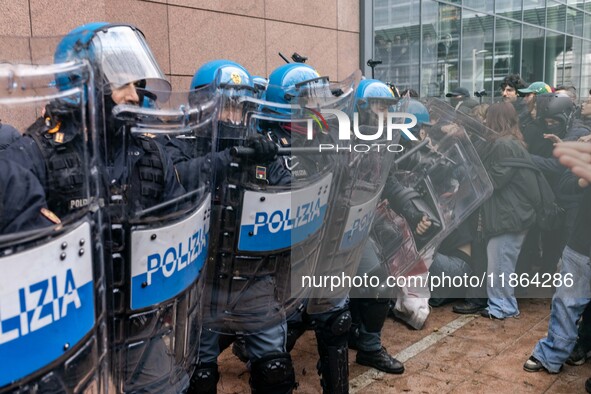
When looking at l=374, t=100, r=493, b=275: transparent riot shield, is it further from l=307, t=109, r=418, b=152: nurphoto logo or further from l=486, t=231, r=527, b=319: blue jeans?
l=486, t=231, r=527, b=319: blue jeans

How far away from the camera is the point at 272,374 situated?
9.78 feet

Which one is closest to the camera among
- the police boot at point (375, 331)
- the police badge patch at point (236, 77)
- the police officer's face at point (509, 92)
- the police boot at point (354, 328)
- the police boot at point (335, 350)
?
the police boot at point (335, 350)

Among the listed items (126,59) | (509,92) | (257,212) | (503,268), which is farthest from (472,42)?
(126,59)

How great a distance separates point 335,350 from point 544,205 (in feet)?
8.57

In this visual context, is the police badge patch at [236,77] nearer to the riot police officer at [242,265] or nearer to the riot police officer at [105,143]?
the riot police officer at [242,265]

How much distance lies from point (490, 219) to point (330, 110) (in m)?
2.96

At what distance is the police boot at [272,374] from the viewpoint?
2986 mm

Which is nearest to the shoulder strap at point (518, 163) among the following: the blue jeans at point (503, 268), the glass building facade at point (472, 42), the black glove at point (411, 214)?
the blue jeans at point (503, 268)

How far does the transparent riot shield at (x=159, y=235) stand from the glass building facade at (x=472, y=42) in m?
8.19

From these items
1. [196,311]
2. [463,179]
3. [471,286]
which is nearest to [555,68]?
[471,286]

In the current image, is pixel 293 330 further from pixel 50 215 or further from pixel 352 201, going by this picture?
pixel 50 215

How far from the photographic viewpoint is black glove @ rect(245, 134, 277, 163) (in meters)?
2.62

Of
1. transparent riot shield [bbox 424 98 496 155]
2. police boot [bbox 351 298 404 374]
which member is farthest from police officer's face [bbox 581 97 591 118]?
police boot [bbox 351 298 404 374]

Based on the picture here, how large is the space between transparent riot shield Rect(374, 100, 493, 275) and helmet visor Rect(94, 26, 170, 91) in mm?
1734
